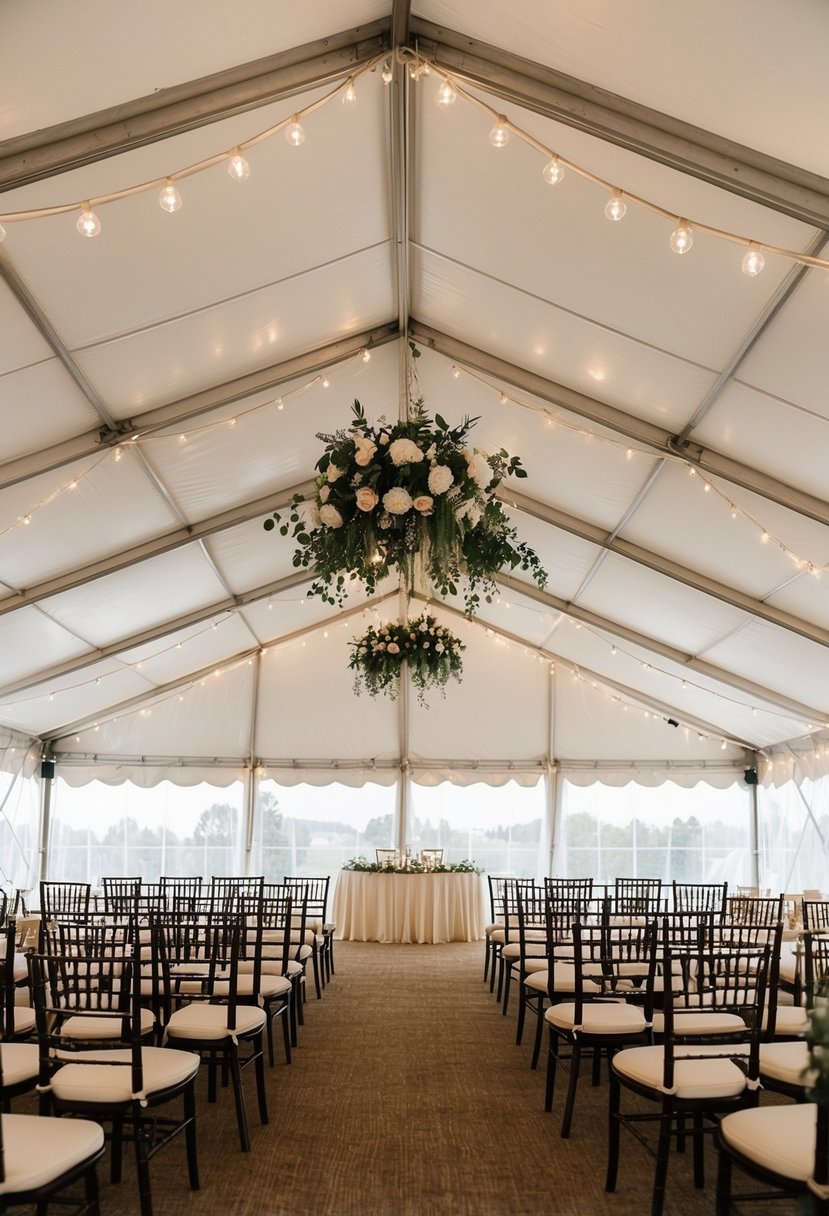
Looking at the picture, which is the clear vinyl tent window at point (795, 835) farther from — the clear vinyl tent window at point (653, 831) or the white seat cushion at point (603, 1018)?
the white seat cushion at point (603, 1018)

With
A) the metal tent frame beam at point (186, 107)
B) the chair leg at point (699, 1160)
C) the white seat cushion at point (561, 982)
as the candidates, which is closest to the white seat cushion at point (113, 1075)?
the chair leg at point (699, 1160)

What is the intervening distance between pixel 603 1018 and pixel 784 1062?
106 centimetres

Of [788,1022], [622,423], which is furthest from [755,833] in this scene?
[788,1022]

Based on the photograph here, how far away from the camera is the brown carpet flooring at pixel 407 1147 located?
3666 mm

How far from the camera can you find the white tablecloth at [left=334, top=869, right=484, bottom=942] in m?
12.4

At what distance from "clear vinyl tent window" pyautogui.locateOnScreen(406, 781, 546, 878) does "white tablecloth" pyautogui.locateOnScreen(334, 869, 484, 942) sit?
1.93 m

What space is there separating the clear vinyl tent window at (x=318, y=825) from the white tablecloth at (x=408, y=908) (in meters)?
1.98

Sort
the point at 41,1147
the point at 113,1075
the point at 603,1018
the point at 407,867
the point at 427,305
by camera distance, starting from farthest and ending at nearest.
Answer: the point at 407,867 → the point at 427,305 → the point at 603,1018 → the point at 113,1075 → the point at 41,1147

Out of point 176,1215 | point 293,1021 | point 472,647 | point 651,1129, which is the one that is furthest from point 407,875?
point 176,1215

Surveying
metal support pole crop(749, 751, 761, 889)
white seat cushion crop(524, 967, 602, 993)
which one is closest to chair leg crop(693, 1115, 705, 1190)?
white seat cushion crop(524, 967, 602, 993)

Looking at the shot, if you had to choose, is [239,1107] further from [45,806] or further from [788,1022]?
[45,806]

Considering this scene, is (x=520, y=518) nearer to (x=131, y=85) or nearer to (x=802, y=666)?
(x=802, y=666)

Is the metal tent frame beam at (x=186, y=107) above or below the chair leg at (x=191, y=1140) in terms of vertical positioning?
above

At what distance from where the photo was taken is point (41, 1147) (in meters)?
2.73
